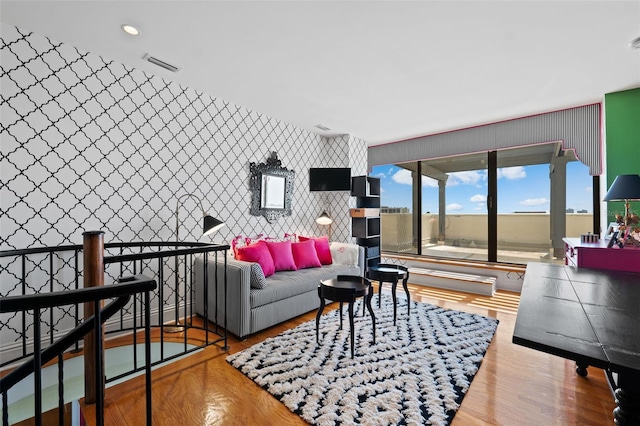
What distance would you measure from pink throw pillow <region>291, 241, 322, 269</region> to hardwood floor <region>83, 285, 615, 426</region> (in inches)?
58.5

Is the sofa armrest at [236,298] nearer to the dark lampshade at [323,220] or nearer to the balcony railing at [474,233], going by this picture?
the dark lampshade at [323,220]

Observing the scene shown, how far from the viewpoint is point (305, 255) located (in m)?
3.79

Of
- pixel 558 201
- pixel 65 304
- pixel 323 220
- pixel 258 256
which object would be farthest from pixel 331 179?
pixel 65 304

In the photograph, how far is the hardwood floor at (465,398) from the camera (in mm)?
1707

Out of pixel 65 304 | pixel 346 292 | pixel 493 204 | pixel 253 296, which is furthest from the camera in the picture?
pixel 493 204

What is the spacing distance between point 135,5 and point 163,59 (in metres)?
0.71

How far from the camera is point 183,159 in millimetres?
3344

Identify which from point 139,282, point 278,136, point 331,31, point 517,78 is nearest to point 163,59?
point 331,31

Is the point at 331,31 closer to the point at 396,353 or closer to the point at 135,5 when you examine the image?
the point at 135,5

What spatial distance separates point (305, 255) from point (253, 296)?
1152 mm

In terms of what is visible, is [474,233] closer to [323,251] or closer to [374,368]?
[323,251]

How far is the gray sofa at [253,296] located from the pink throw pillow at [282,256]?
0.08 m

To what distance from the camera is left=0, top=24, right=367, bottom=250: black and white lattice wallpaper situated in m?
2.34

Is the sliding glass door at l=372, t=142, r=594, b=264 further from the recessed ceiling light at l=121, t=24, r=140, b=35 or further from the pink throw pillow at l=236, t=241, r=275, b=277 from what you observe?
the recessed ceiling light at l=121, t=24, r=140, b=35
